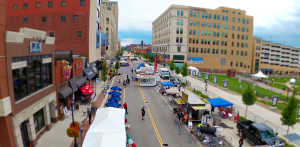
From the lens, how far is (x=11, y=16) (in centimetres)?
4444

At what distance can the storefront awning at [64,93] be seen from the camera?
20.4 meters

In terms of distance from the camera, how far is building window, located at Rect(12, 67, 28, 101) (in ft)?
43.9

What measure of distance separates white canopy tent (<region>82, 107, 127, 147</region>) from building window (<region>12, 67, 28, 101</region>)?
19.0 feet

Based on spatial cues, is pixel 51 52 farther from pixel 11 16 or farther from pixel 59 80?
pixel 11 16

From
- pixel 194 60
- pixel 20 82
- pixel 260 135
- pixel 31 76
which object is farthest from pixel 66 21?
pixel 194 60

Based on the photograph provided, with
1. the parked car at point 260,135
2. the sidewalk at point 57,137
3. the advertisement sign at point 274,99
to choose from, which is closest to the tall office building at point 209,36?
the advertisement sign at point 274,99

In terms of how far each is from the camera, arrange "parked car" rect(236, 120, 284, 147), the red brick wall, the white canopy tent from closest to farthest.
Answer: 1. the white canopy tent
2. "parked car" rect(236, 120, 284, 147)
3. the red brick wall

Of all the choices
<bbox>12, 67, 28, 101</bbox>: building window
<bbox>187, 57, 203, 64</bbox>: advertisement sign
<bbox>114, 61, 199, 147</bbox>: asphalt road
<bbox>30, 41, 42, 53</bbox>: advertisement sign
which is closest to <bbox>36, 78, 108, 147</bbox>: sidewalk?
<bbox>12, 67, 28, 101</bbox>: building window

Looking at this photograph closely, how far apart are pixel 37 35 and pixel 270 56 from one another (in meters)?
127

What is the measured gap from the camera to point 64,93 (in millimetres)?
20969

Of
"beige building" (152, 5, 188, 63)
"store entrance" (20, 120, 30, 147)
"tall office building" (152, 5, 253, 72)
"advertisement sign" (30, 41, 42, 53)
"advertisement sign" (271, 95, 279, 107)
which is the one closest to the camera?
"store entrance" (20, 120, 30, 147)

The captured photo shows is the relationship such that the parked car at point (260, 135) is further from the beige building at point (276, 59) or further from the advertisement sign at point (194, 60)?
the beige building at point (276, 59)

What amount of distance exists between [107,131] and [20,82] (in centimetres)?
764

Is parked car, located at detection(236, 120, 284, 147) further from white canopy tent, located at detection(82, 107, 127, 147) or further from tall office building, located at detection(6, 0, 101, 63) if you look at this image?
tall office building, located at detection(6, 0, 101, 63)
